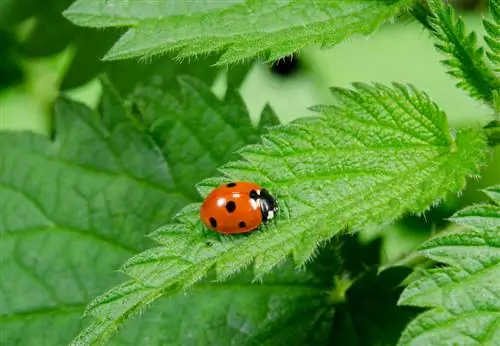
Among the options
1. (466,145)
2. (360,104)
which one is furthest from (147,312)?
(466,145)

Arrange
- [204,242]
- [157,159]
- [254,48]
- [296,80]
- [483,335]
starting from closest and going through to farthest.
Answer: [483,335] → [204,242] → [254,48] → [157,159] → [296,80]

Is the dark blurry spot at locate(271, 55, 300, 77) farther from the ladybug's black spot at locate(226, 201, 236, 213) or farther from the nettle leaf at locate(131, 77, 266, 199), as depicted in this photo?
the ladybug's black spot at locate(226, 201, 236, 213)

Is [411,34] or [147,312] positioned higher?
[411,34]

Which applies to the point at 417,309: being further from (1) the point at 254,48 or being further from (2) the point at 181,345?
(1) the point at 254,48

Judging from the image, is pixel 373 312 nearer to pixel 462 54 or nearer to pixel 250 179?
pixel 250 179

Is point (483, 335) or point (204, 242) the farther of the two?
point (204, 242)

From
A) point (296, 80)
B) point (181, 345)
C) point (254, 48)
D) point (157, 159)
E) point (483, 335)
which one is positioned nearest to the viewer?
point (483, 335)

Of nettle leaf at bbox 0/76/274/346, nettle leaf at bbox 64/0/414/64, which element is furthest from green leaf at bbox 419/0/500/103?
nettle leaf at bbox 0/76/274/346

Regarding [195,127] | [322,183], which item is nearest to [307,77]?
[195,127]
